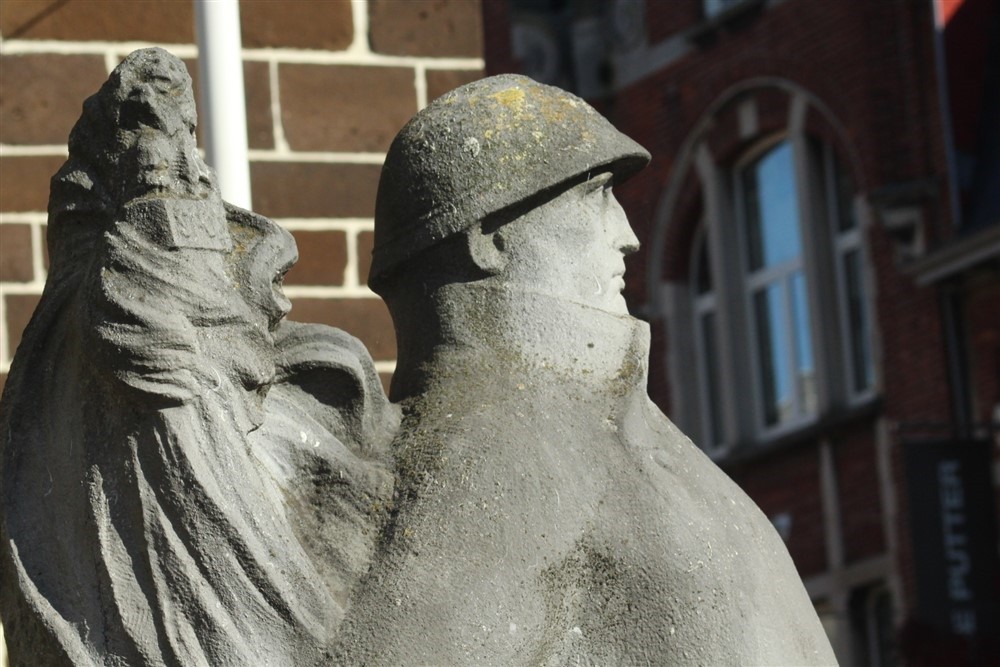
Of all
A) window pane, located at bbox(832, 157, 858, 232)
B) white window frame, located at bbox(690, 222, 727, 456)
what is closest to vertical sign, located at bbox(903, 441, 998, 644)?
window pane, located at bbox(832, 157, 858, 232)

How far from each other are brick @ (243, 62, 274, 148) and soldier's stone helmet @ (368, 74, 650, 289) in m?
2.59

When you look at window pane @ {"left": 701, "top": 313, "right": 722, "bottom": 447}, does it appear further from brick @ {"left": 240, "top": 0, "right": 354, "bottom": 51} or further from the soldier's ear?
the soldier's ear

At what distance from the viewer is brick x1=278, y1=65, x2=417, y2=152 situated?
Result: 665 cm

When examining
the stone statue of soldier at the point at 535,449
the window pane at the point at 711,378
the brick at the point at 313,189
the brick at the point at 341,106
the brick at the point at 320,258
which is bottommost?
the stone statue of soldier at the point at 535,449

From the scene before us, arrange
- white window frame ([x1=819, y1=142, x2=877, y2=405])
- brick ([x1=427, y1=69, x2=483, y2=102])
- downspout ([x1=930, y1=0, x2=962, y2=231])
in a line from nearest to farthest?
brick ([x1=427, y1=69, x2=483, y2=102]) < downspout ([x1=930, y1=0, x2=962, y2=231]) < white window frame ([x1=819, y1=142, x2=877, y2=405])

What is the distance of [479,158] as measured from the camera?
3945 millimetres

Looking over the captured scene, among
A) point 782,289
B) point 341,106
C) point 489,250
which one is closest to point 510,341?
point 489,250

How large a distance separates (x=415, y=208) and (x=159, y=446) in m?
0.56

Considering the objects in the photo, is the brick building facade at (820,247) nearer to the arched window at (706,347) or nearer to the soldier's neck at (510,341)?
the arched window at (706,347)

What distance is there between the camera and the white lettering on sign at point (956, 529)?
2142cm

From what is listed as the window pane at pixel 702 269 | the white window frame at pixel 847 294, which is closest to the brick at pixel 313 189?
the white window frame at pixel 847 294

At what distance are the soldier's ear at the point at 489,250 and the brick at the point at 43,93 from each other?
8.66 feet

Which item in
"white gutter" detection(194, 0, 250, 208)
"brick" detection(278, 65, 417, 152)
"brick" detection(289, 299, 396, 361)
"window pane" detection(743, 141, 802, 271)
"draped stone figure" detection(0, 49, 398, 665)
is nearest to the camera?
"draped stone figure" detection(0, 49, 398, 665)

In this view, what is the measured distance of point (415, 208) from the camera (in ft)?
13.1
